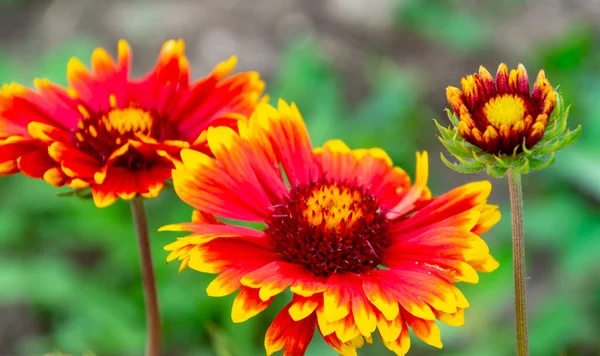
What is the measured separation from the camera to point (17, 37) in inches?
154

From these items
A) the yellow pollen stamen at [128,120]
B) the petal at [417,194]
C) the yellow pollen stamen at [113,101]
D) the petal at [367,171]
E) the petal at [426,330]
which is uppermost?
the yellow pollen stamen at [113,101]

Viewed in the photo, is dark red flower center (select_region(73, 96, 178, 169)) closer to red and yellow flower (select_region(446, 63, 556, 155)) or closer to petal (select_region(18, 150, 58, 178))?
petal (select_region(18, 150, 58, 178))

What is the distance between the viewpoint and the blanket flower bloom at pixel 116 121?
3.68ft

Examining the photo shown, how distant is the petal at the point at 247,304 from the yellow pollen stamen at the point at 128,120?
0.38m

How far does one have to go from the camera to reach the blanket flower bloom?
1.12m

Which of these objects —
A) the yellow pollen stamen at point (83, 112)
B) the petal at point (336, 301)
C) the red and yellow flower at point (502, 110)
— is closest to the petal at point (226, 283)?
the petal at point (336, 301)

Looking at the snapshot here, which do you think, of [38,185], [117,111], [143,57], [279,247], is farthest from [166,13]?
[279,247]

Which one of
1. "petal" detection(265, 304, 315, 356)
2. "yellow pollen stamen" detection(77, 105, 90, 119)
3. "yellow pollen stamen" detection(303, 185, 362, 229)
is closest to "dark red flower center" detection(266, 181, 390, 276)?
"yellow pollen stamen" detection(303, 185, 362, 229)

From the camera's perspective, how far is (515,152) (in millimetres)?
923

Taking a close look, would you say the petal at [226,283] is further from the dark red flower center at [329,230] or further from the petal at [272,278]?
the dark red flower center at [329,230]

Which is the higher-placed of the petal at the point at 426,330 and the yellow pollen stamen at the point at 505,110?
the yellow pollen stamen at the point at 505,110

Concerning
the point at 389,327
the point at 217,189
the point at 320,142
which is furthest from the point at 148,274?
the point at 320,142

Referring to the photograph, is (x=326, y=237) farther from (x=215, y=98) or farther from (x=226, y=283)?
(x=215, y=98)

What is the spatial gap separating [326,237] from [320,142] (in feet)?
3.68
